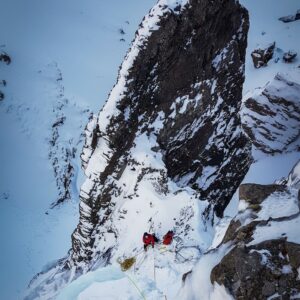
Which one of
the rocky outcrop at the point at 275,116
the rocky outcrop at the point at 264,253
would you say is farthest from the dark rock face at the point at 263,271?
the rocky outcrop at the point at 275,116

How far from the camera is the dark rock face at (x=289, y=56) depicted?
1273 inches

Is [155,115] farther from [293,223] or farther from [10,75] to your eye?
[10,75]

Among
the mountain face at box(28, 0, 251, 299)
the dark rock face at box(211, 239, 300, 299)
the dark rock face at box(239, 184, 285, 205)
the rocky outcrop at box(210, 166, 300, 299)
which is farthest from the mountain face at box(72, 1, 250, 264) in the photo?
the dark rock face at box(211, 239, 300, 299)

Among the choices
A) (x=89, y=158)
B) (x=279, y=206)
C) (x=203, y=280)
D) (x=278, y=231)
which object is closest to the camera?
(x=278, y=231)

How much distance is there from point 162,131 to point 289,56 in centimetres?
2281

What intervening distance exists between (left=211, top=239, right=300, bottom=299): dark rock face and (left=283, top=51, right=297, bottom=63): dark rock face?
31.4m

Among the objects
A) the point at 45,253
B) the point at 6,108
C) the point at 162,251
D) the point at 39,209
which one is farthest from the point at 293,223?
the point at 6,108

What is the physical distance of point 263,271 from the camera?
16.7 ft

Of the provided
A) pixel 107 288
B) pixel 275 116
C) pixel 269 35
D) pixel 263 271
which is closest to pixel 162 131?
pixel 107 288

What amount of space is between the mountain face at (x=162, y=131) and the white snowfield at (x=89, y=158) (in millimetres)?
130

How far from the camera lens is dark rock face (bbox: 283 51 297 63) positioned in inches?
1273

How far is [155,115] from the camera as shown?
15.5 metres

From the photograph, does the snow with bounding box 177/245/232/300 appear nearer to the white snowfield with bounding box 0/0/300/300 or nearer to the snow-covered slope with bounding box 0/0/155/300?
the white snowfield with bounding box 0/0/300/300

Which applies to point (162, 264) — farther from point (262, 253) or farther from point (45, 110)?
point (45, 110)
